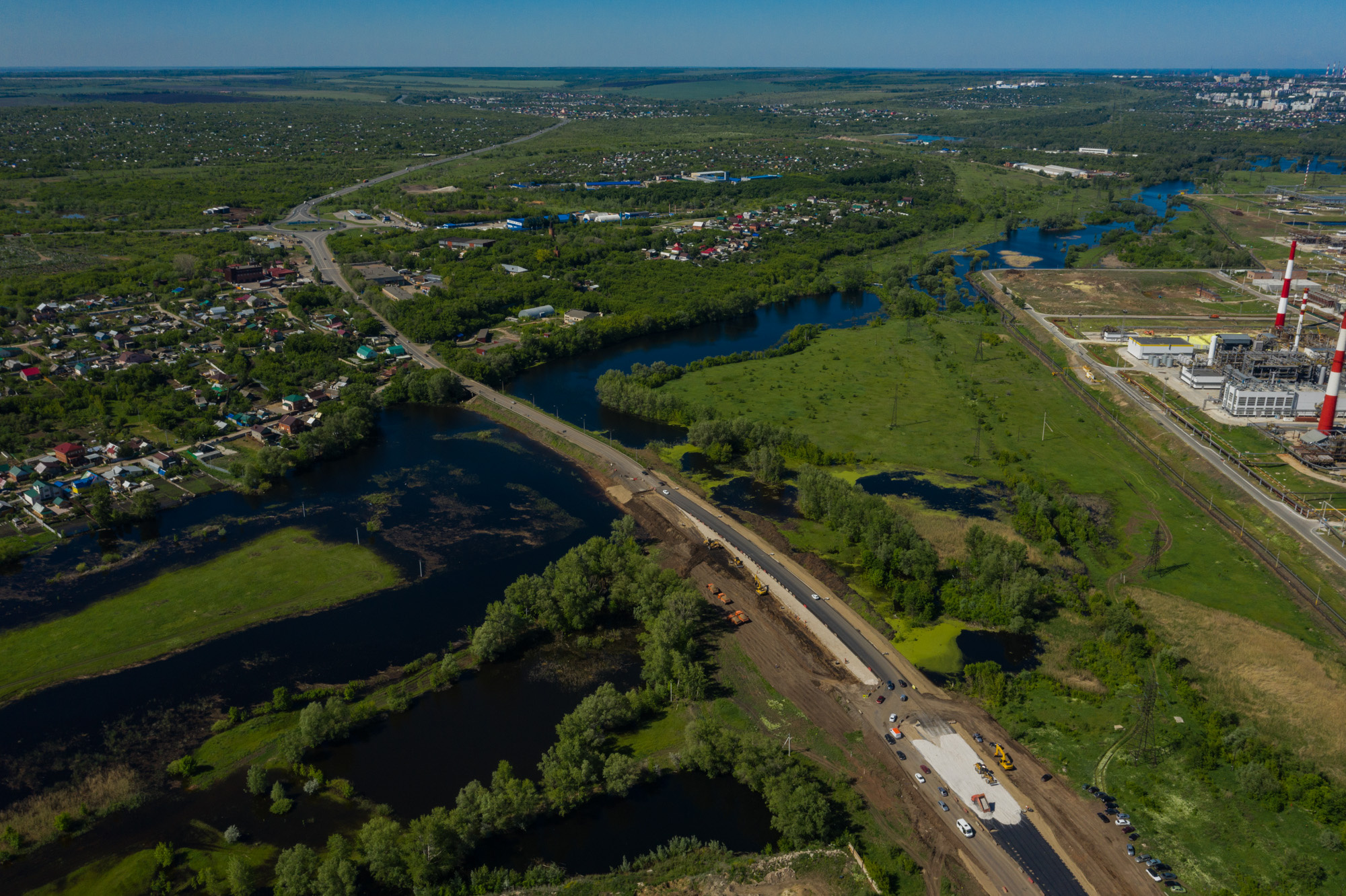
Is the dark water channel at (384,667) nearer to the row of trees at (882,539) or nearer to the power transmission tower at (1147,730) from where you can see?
the row of trees at (882,539)

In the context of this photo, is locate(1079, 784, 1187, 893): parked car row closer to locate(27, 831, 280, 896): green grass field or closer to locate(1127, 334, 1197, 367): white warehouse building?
locate(27, 831, 280, 896): green grass field

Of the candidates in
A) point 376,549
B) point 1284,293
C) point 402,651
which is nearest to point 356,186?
point 376,549

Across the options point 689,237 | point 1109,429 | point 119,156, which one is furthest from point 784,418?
point 119,156

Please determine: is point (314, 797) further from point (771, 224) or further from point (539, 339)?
point (771, 224)

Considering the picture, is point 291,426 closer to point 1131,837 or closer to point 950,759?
point 950,759

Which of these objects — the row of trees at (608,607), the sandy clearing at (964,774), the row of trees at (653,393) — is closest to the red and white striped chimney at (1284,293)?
the row of trees at (653,393)
